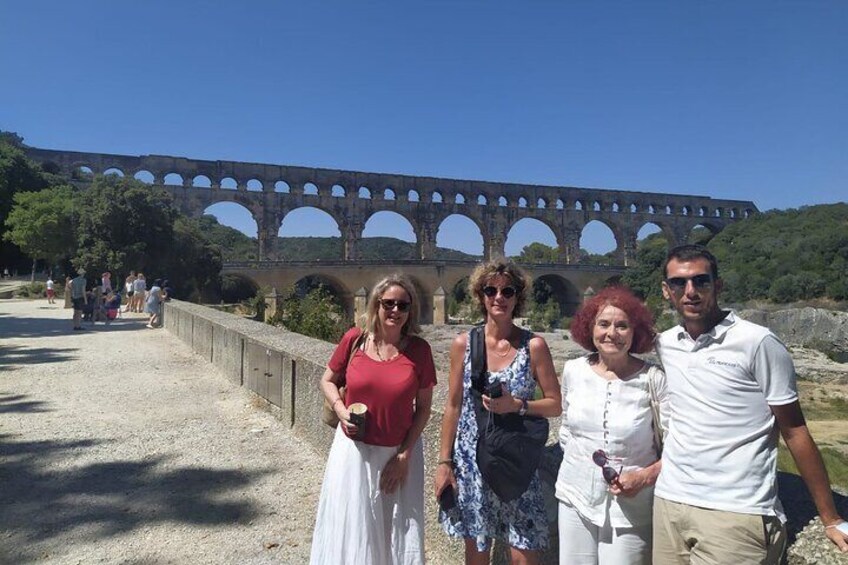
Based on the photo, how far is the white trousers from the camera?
1.54 m

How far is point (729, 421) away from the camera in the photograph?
4.51 ft

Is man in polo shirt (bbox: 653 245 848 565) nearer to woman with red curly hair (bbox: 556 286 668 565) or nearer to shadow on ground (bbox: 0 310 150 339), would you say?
woman with red curly hair (bbox: 556 286 668 565)

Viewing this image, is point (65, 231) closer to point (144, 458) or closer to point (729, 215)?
point (144, 458)

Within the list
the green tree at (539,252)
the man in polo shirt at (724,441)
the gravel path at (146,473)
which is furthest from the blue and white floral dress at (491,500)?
the green tree at (539,252)

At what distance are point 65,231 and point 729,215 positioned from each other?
56228mm

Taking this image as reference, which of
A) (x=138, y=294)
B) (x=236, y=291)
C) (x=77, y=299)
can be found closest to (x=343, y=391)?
(x=77, y=299)

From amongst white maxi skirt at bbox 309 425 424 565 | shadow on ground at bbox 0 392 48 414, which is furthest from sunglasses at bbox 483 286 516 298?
shadow on ground at bbox 0 392 48 414

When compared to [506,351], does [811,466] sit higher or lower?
lower

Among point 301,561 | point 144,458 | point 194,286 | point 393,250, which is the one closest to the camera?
point 301,561

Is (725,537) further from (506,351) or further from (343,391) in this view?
(343,391)

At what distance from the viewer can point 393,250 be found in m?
84.9

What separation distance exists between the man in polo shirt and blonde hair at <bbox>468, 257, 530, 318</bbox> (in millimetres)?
543

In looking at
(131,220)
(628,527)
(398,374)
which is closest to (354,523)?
(398,374)

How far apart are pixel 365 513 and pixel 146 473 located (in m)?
2.25
